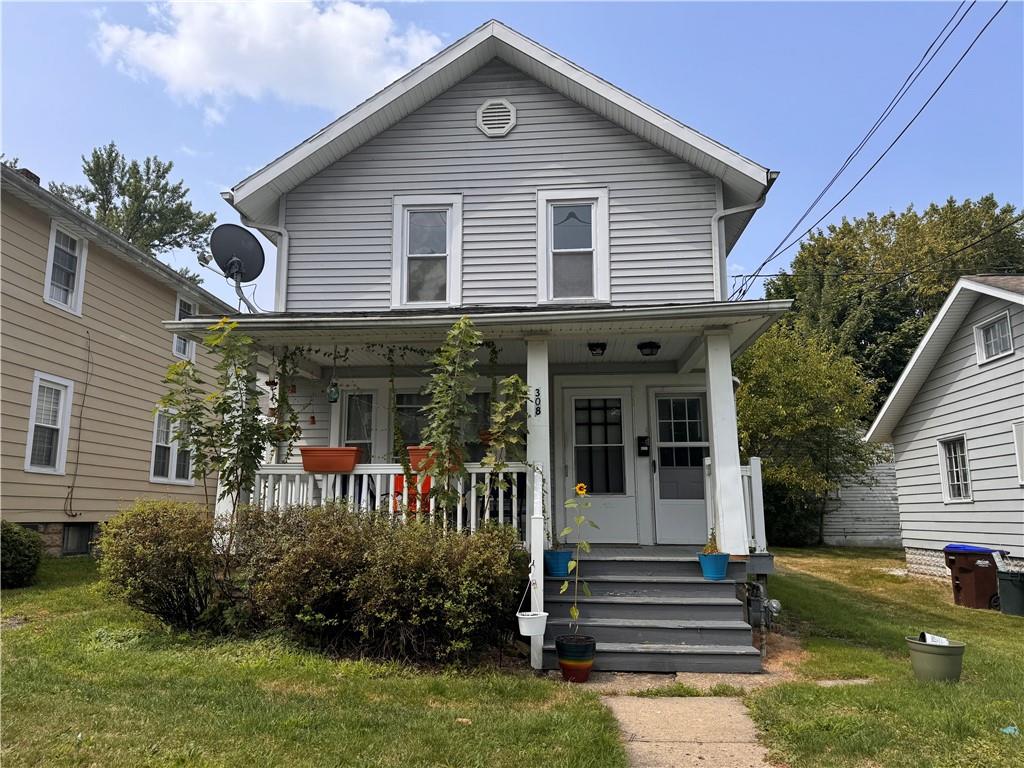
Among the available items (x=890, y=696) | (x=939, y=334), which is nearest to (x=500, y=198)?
(x=890, y=696)

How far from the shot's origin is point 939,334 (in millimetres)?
12273

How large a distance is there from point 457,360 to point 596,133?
4.38 meters

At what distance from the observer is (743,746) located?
13.7ft

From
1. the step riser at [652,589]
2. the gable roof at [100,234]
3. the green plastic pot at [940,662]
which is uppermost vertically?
the gable roof at [100,234]

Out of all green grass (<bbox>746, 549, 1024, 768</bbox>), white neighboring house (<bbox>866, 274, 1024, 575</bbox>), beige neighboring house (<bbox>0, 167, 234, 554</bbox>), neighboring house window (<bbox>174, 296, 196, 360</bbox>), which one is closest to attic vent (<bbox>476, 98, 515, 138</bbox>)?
beige neighboring house (<bbox>0, 167, 234, 554</bbox>)

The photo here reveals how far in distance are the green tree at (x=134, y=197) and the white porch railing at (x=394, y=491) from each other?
21.6m

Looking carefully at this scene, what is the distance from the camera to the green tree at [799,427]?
60.6ft

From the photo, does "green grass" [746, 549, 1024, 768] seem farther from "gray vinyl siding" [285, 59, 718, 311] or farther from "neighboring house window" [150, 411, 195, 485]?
"neighboring house window" [150, 411, 195, 485]

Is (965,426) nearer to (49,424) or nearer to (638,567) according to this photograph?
(638,567)

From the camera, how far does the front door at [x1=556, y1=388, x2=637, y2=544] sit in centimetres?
888

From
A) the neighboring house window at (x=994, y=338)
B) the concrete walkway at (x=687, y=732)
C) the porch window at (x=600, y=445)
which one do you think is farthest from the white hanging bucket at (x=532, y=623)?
the neighboring house window at (x=994, y=338)

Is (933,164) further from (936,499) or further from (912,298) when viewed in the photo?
(912,298)

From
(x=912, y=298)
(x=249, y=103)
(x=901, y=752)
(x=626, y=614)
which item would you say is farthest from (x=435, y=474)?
(x=912, y=298)

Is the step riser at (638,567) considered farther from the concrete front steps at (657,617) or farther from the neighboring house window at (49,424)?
the neighboring house window at (49,424)
